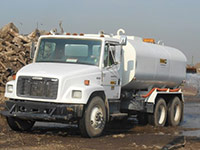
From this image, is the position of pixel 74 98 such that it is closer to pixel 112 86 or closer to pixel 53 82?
pixel 53 82

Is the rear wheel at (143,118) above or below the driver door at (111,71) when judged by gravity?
below

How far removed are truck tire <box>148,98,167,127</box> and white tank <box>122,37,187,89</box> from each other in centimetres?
69

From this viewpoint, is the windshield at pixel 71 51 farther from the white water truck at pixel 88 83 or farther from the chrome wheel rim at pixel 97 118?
the chrome wheel rim at pixel 97 118

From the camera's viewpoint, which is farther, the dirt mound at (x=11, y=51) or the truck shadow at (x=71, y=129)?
the dirt mound at (x=11, y=51)

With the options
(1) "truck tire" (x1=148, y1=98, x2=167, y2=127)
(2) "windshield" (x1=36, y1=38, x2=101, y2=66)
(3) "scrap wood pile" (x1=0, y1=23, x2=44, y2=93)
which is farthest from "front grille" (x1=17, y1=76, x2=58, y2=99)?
(3) "scrap wood pile" (x1=0, y1=23, x2=44, y2=93)

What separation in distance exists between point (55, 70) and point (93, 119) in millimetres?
1619

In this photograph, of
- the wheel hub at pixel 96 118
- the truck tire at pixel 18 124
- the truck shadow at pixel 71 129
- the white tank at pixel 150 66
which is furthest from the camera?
the white tank at pixel 150 66

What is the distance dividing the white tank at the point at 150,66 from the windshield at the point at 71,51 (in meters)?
1.85

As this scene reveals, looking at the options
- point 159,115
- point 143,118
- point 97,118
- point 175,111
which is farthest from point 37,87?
point 175,111

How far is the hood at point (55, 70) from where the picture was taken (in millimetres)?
11704

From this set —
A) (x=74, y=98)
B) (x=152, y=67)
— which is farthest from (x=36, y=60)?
(x=152, y=67)

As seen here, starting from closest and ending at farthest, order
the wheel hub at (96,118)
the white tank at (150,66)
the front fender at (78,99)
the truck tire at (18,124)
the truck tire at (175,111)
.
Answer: the front fender at (78,99) → the wheel hub at (96,118) → the truck tire at (18,124) → the white tank at (150,66) → the truck tire at (175,111)

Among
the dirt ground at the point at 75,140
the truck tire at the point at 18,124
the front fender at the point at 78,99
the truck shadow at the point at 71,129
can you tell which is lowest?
the truck shadow at the point at 71,129

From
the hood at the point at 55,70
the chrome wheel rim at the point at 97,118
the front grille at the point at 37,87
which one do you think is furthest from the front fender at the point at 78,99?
the chrome wheel rim at the point at 97,118
